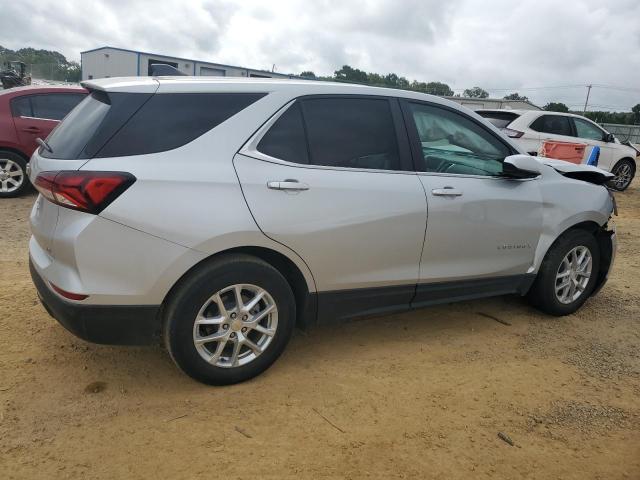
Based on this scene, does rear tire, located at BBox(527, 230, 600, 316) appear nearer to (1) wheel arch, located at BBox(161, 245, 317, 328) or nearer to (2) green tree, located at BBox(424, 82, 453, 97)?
(1) wheel arch, located at BBox(161, 245, 317, 328)

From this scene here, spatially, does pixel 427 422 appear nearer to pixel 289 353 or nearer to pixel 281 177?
pixel 289 353

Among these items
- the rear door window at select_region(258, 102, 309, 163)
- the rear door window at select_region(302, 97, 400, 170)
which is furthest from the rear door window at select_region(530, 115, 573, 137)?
the rear door window at select_region(258, 102, 309, 163)

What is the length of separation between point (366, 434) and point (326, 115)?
1.87m

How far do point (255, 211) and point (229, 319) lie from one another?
0.62 m

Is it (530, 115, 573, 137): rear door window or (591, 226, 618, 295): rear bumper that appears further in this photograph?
(530, 115, 573, 137): rear door window

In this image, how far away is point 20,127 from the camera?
7562 mm

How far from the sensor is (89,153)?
266 cm

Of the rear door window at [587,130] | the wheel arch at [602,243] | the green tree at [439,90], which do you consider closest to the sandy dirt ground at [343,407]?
the wheel arch at [602,243]

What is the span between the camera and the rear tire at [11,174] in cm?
755

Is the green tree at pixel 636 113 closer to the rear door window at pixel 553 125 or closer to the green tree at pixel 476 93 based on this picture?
the green tree at pixel 476 93

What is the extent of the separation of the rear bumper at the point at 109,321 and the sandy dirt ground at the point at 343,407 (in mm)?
405

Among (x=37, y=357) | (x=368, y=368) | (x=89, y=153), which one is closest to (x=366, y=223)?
(x=368, y=368)

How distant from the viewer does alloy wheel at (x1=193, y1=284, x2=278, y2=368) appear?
2.87 meters

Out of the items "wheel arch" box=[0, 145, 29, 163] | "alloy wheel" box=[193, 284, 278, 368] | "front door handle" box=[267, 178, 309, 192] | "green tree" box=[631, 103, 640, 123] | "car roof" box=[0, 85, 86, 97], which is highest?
"green tree" box=[631, 103, 640, 123]
